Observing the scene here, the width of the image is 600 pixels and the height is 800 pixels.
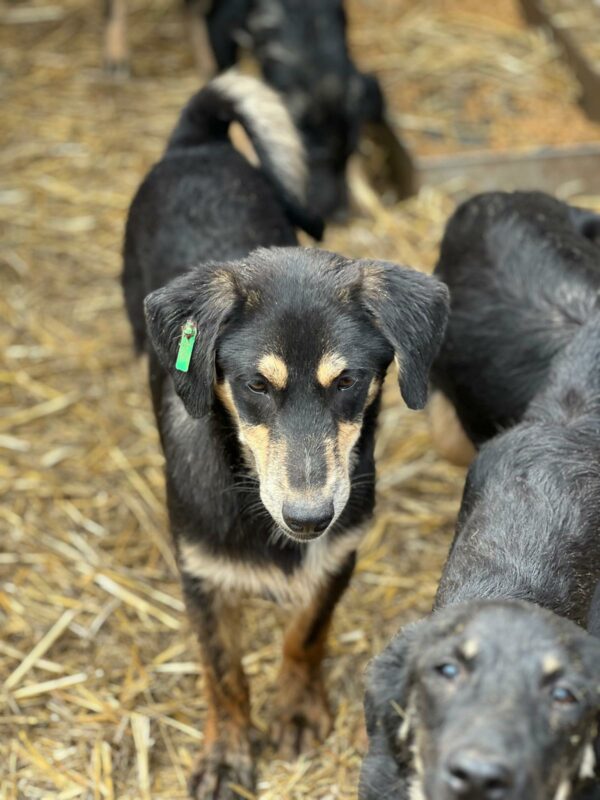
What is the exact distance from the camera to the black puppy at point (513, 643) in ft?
10.3

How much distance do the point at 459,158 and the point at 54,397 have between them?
10.6 ft

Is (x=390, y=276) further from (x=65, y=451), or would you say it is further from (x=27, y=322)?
(x=27, y=322)

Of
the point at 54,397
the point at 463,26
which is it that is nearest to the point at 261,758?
the point at 54,397

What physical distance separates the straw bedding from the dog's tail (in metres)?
1.47

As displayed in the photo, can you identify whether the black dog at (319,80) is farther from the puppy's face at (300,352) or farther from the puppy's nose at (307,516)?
the puppy's nose at (307,516)

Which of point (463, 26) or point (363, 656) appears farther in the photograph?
point (463, 26)

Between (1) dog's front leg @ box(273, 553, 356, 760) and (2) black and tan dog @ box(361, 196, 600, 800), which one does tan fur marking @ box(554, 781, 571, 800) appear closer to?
(2) black and tan dog @ box(361, 196, 600, 800)

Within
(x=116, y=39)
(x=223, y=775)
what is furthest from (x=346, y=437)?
(x=116, y=39)

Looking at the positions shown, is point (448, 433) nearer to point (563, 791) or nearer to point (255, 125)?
point (255, 125)

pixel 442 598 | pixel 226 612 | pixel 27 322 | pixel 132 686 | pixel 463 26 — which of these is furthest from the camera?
pixel 463 26

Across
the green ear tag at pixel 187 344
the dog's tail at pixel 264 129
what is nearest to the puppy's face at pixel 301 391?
the green ear tag at pixel 187 344

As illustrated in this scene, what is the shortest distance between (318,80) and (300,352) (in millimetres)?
4454

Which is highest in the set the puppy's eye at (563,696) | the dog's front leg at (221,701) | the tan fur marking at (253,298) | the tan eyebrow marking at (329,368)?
the tan fur marking at (253,298)

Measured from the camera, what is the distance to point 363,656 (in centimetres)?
545
